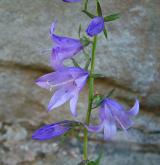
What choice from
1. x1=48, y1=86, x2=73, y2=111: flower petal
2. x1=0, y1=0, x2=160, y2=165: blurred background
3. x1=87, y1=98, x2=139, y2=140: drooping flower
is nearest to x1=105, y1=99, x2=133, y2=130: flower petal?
x1=87, y1=98, x2=139, y2=140: drooping flower

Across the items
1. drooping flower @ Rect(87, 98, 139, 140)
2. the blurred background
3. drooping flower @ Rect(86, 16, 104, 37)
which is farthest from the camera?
the blurred background

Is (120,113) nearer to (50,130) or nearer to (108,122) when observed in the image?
(108,122)

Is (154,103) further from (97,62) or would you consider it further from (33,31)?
Result: (33,31)

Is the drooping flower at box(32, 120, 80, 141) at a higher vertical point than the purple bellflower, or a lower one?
lower

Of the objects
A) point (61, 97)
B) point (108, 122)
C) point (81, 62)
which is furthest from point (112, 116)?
point (81, 62)

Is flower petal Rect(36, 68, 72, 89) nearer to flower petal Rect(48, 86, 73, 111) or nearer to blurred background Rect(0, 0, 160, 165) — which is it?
flower petal Rect(48, 86, 73, 111)

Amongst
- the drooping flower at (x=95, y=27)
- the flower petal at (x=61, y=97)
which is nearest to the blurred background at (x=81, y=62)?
the flower petal at (x=61, y=97)

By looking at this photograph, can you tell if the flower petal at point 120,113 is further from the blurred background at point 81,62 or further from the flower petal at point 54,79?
the blurred background at point 81,62

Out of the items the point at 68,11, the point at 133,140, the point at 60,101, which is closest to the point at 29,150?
the point at 133,140
